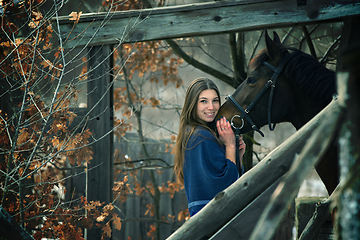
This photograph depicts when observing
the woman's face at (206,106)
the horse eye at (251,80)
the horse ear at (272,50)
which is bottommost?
the woman's face at (206,106)

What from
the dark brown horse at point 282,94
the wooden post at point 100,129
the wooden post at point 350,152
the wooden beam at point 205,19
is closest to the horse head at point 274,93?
the dark brown horse at point 282,94

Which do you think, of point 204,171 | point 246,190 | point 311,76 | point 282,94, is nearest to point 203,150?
point 204,171

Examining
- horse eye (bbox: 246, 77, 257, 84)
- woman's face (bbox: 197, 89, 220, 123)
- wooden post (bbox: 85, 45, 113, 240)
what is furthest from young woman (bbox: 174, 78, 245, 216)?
wooden post (bbox: 85, 45, 113, 240)

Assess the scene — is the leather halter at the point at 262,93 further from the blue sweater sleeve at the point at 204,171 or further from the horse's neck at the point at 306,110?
the blue sweater sleeve at the point at 204,171

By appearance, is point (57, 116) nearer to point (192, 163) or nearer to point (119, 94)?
point (192, 163)

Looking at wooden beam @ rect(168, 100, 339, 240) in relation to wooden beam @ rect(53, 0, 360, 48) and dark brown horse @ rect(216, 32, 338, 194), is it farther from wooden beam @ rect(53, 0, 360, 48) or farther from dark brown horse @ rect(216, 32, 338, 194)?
wooden beam @ rect(53, 0, 360, 48)

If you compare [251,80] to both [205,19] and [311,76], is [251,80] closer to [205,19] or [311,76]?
[311,76]

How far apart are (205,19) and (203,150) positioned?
4.11 feet

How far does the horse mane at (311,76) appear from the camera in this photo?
1895mm

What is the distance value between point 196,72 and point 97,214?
5615 millimetres

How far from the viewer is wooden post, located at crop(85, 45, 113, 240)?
2637mm

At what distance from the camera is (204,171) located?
182cm

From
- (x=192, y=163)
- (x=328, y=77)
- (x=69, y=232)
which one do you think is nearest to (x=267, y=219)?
(x=192, y=163)

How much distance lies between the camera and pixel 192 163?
1.88 metres
